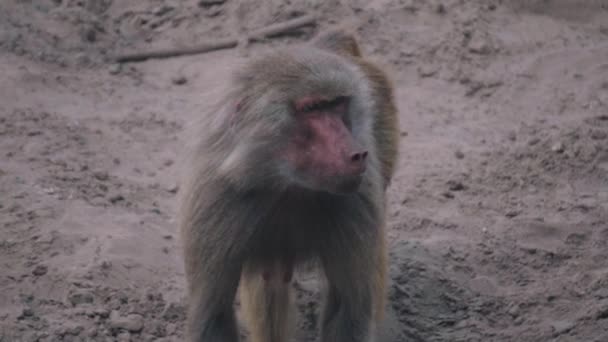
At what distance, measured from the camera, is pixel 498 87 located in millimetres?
7352

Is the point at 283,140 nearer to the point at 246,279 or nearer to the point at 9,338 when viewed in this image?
the point at 246,279

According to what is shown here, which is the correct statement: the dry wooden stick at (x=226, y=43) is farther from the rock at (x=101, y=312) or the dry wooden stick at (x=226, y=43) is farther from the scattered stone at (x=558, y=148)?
the rock at (x=101, y=312)

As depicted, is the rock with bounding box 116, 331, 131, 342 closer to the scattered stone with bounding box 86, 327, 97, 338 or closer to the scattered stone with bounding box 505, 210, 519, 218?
the scattered stone with bounding box 86, 327, 97, 338

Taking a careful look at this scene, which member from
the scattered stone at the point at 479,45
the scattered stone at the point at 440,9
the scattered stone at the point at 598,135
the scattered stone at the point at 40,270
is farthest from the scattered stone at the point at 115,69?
the scattered stone at the point at 598,135

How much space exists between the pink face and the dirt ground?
0.59 meters

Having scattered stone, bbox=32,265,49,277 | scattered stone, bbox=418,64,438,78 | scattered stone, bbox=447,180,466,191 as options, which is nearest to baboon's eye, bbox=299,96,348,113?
scattered stone, bbox=32,265,49,277

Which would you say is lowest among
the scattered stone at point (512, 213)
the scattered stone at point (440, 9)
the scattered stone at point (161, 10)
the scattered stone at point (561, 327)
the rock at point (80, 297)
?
the scattered stone at point (512, 213)

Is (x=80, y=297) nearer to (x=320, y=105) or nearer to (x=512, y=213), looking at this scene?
(x=320, y=105)

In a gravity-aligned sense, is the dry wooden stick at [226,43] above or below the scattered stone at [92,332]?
above

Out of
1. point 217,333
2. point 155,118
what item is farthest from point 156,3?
point 217,333

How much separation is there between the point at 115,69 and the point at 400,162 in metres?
2.38

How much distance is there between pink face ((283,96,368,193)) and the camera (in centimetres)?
359

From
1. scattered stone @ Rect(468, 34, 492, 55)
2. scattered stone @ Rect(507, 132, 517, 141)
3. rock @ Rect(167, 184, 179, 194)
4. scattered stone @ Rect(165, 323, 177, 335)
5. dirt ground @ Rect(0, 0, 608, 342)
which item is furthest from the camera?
scattered stone @ Rect(468, 34, 492, 55)

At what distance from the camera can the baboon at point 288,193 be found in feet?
12.3
